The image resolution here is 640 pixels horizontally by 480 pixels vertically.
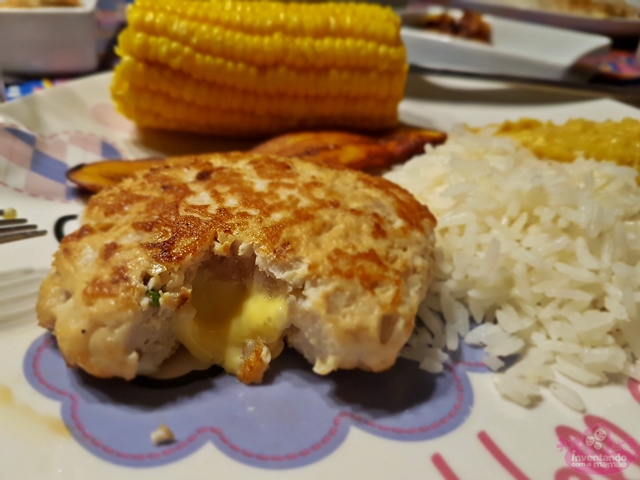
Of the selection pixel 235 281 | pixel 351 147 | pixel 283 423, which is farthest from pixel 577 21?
pixel 283 423

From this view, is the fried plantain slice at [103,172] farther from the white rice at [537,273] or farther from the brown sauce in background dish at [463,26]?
the brown sauce in background dish at [463,26]

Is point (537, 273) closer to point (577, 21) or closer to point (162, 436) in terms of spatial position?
point (162, 436)

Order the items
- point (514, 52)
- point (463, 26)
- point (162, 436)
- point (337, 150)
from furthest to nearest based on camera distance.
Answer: point (463, 26) < point (514, 52) < point (337, 150) < point (162, 436)

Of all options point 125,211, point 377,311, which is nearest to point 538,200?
point 377,311

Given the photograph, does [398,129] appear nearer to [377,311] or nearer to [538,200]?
[538,200]

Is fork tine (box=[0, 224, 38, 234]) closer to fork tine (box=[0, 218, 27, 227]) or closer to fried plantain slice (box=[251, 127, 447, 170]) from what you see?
fork tine (box=[0, 218, 27, 227])

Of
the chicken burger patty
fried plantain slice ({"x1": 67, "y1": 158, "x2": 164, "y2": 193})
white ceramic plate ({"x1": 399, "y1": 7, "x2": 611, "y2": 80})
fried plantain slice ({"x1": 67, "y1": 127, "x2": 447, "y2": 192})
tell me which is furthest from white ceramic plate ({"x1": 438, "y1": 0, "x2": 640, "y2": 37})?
fried plantain slice ({"x1": 67, "y1": 158, "x2": 164, "y2": 193})
